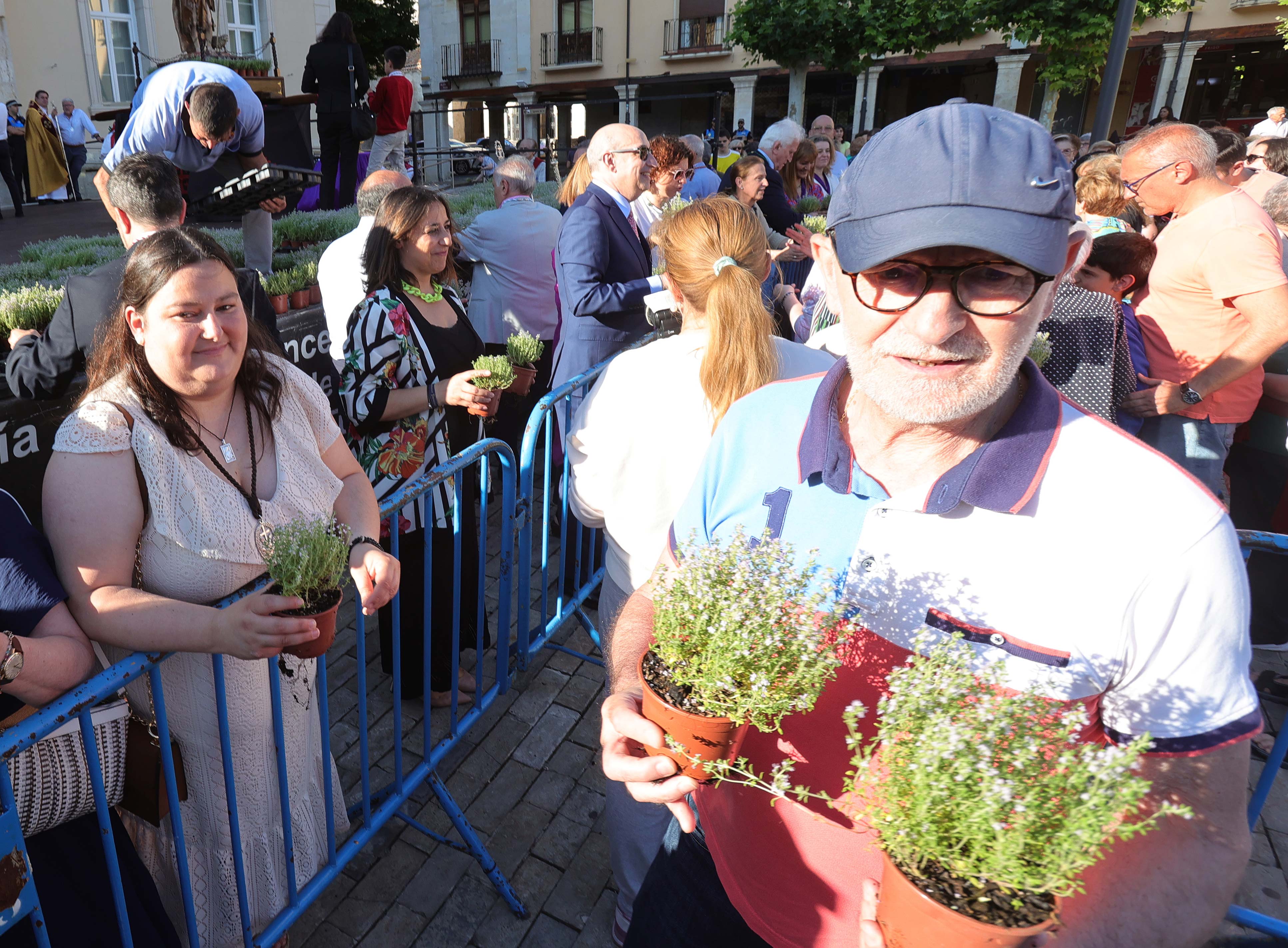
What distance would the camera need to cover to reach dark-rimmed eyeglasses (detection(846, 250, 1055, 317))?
1285 mm

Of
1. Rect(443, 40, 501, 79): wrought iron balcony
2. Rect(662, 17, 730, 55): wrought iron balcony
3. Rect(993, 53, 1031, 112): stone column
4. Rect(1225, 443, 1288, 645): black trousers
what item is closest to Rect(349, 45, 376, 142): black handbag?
Rect(1225, 443, 1288, 645): black trousers

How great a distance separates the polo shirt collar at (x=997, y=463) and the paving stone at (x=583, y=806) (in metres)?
2.29

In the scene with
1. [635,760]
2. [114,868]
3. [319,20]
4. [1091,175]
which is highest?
[319,20]

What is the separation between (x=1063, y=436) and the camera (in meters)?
1.32

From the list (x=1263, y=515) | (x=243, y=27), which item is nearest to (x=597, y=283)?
(x=1263, y=515)

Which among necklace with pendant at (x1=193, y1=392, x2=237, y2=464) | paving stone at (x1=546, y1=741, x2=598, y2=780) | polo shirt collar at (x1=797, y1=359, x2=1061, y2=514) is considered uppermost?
polo shirt collar at (x1=797, y1=359, x2=1061, y2=514)

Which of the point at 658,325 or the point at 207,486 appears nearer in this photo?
the point at 207,486

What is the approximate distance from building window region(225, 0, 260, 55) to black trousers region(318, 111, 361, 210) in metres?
12.3

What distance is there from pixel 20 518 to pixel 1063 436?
87.3 inches

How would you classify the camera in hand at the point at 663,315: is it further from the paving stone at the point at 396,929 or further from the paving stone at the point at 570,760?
the paving stone at the point at 396,929

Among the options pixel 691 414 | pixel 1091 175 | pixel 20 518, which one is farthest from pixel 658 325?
pixel 1091 175

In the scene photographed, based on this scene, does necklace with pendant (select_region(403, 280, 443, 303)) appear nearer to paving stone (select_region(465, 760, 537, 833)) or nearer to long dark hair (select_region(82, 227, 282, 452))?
long dark hair (select_region(82, 227, 282, 452))

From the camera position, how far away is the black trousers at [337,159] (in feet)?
29.8

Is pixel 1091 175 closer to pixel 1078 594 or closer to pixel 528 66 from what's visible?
pixel 1078 594
